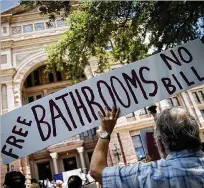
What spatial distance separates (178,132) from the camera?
1241 millimetres

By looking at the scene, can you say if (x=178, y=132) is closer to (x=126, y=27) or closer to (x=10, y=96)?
(x=126, y=27)

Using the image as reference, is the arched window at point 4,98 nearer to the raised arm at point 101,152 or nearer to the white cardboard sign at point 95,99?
the white cardboard sign at point 95,99

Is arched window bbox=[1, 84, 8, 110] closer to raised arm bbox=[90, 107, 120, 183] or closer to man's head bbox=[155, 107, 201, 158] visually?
raised arm bbox=[90, 107, 120, 183]

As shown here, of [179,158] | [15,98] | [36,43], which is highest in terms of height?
[36,43]

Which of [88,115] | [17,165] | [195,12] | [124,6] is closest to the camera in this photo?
[88,115]

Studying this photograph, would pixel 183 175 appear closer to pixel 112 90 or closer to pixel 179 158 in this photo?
pixel 179 158

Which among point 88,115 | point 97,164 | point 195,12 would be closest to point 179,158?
point 97,164

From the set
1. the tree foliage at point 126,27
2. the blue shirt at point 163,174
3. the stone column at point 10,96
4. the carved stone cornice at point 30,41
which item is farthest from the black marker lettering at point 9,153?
the carved stone cornice at point 30,41

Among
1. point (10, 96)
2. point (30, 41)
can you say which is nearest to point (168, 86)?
point (10, 96)

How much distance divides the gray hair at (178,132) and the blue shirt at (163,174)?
36 mm

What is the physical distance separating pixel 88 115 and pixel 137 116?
19957 mm

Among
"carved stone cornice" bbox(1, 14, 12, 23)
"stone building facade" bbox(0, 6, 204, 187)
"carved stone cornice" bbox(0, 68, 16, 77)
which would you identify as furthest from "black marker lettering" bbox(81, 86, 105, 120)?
"carved stone cornice" bbox(1, 14, 12, 23)

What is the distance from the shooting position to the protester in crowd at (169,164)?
1181mm

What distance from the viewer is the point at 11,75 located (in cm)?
2202
